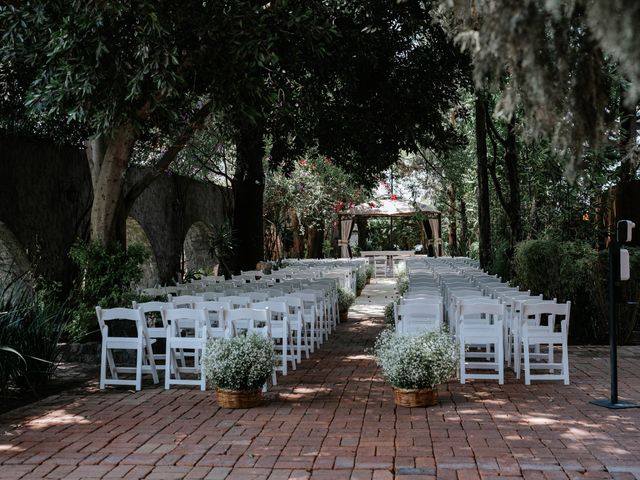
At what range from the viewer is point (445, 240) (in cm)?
3862

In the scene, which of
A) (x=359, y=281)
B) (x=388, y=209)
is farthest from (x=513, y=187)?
(x=388, y=209)

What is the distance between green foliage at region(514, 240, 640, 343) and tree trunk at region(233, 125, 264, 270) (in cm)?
805

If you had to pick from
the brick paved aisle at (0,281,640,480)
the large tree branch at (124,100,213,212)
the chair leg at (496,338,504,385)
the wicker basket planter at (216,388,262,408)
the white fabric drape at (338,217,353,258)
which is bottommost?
the brick paved aisle at (0,281,640,480)

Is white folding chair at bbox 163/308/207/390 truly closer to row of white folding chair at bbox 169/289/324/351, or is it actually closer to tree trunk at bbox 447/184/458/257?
row of white folding chair at bbox 169/289/324/351

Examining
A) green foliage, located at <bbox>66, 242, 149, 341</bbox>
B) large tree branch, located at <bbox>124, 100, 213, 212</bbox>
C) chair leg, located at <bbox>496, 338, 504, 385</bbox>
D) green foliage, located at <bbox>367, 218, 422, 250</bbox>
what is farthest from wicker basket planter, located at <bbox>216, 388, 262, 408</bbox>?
green foliage, located at <bbox>367, 218, 422, 250</bbox>

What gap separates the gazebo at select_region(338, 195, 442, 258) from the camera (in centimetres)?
2895

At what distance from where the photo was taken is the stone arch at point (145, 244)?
15148 mm

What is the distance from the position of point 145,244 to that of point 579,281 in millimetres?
9038

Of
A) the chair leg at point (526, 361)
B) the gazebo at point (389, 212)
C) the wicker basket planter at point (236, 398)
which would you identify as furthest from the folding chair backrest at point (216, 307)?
the gazebo at point (389, 212)

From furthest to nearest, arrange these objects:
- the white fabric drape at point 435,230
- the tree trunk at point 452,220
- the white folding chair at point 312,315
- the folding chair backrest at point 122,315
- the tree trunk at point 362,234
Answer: the tree trunk at point 362,234, the white fabric drape at point 435,230, the tree trunk at point 452,220, the white folding chair at point 312,315, the folding chair backrest at point 122,315

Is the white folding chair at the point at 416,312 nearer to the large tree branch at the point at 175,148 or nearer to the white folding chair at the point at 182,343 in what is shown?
the white folding chair at the point at 182,343

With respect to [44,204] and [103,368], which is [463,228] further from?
[103,368]

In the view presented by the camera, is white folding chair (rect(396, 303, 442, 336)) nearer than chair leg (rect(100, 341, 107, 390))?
No

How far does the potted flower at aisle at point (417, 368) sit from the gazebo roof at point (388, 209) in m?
22.4
